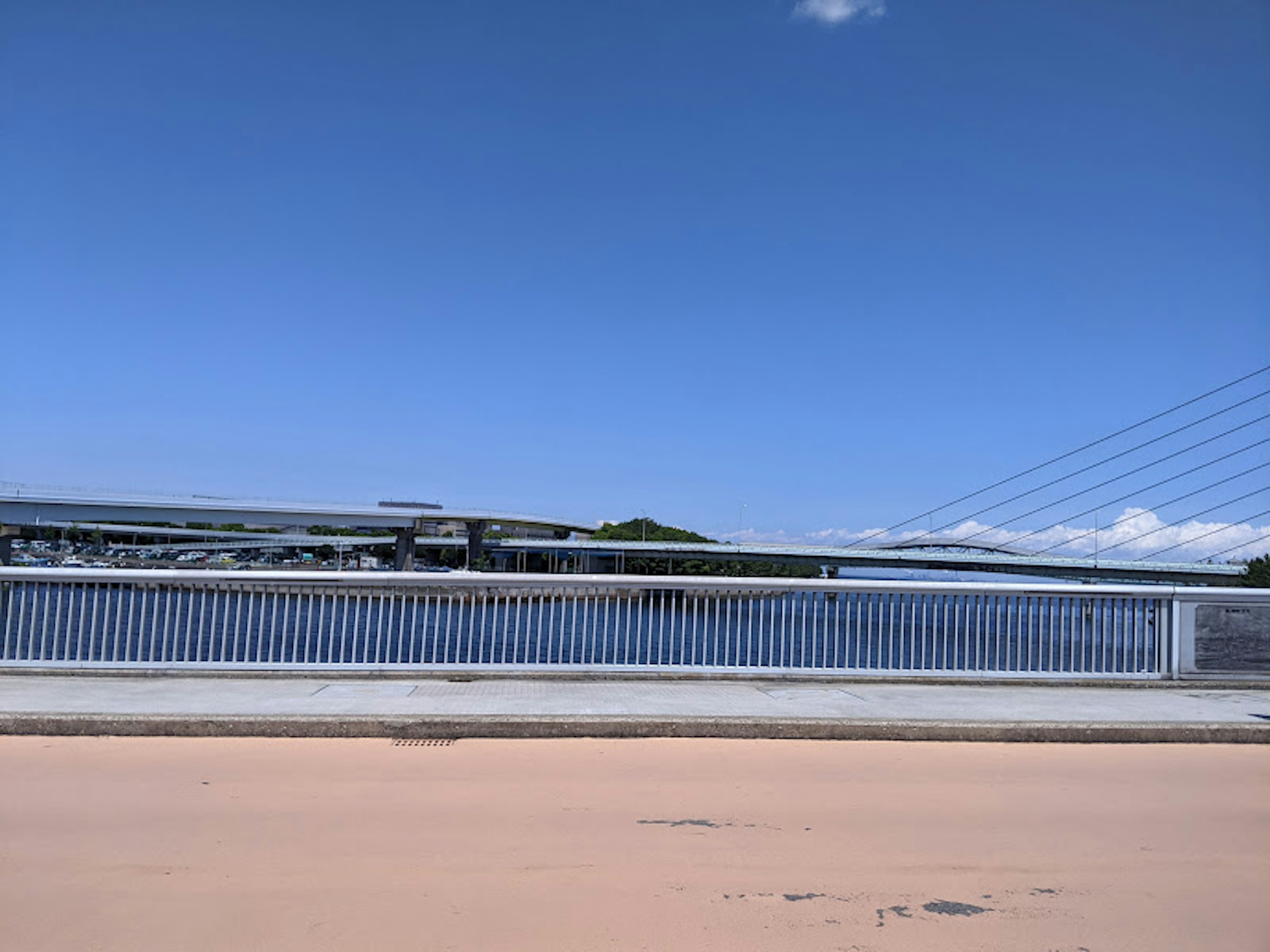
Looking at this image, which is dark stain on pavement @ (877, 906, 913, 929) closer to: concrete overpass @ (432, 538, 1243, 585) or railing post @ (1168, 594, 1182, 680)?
railing post @ (1168, 594, 1182, 680)

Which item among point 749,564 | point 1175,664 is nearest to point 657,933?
point 1175,664

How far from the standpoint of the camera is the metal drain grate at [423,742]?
6297 millimetres

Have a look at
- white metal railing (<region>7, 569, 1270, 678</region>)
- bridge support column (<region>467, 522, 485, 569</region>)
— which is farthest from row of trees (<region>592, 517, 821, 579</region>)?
white metal railing (<region>7, 569, 1270, 678</region>)

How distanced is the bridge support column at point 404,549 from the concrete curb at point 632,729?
71.9 metres

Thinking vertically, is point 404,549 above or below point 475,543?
below

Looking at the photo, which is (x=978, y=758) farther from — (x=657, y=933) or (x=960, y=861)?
(x=657, y=933)

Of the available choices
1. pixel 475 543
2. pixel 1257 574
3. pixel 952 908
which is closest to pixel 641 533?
pixel 475 543

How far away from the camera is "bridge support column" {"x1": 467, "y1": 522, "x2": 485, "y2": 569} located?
87.4 metres

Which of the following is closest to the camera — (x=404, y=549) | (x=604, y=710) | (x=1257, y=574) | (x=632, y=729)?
(x=632, y=729)

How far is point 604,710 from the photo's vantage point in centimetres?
708

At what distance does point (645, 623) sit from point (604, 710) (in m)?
2.42

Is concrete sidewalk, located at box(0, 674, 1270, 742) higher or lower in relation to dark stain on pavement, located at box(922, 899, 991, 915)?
higher

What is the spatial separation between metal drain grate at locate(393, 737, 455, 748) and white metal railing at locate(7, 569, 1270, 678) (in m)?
2.08

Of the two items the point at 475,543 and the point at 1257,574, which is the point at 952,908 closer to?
the point at 1257,574
